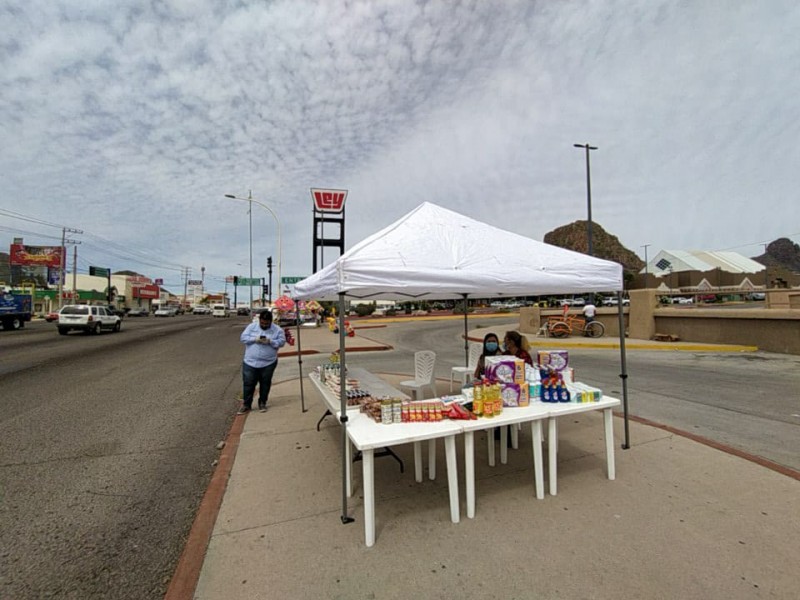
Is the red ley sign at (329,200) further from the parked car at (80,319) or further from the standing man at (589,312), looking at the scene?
the parked car at (80,319)

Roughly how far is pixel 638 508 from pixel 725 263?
10926cm

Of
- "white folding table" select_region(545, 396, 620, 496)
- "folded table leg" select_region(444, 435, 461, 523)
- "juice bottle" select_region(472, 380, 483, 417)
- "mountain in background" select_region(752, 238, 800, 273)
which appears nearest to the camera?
"folded table leg" select_region(444, 435, 461, 523)

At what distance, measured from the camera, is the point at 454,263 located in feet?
11.7

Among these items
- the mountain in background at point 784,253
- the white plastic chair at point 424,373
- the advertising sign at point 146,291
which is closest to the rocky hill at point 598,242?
the mountain in background at point 784,253

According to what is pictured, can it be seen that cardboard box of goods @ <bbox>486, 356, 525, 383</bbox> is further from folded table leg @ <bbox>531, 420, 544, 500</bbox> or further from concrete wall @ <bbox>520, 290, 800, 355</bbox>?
concrete wall @ <bbox>520, 290, 800, 355</bbox>

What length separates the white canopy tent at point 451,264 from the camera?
127 inches

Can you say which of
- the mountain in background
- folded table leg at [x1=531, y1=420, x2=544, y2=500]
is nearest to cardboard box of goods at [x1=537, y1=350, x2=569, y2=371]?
folded table leg at [x1=531, y1=420, x2=544, y2=500]

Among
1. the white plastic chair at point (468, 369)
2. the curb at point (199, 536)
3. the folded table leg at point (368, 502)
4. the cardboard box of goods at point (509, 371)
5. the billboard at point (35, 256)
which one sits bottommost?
the curb at point (199, 536)

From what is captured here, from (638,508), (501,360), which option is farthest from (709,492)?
(501,360)

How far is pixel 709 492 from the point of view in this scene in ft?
11.5

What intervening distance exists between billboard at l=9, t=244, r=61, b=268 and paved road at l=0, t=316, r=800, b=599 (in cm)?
6029

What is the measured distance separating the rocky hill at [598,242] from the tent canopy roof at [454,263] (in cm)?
14179

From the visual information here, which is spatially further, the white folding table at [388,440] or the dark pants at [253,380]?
the dark pants at [253,380]

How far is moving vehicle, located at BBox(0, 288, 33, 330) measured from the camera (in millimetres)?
24828
